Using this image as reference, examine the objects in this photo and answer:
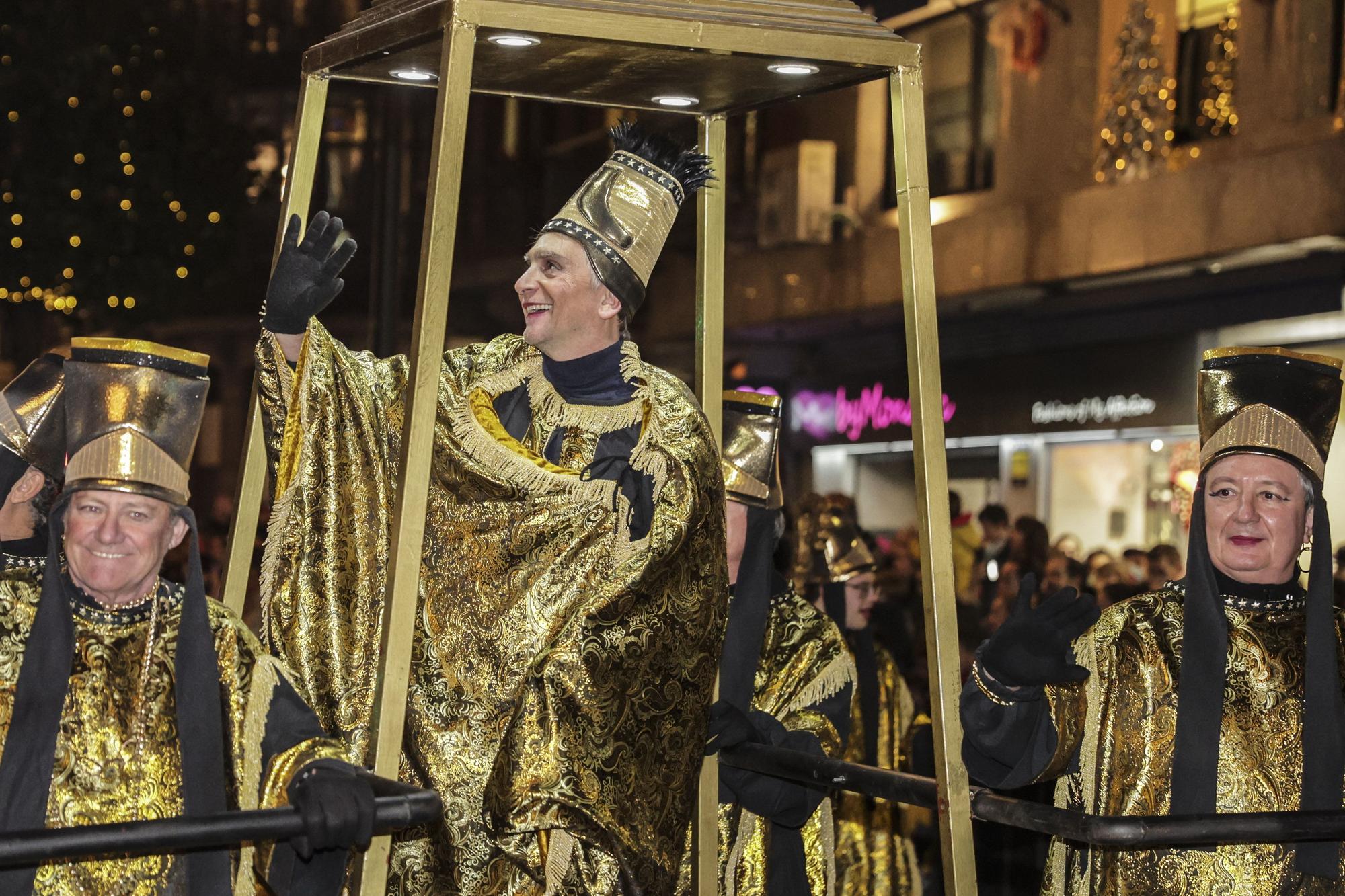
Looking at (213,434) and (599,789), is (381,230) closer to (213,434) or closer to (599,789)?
(599,789)

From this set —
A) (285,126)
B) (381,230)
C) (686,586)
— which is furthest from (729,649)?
(285,126)

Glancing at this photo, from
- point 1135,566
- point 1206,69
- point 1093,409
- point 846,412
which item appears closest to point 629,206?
point 1135,566

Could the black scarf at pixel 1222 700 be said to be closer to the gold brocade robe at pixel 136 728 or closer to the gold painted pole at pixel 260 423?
the gold brocade robe at pixel 136 728

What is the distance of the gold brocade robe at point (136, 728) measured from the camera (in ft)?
10.9

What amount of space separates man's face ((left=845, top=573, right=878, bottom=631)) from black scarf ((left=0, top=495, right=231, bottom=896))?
384 centimetres

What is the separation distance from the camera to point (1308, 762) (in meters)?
3.82

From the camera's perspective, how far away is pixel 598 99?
4.29 meters

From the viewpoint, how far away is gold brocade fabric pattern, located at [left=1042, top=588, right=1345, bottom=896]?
3.93 meters

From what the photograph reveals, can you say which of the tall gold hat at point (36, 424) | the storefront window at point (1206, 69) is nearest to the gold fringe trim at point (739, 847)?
the tall gold hat at point (36, 424)

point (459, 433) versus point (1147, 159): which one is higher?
point (1147, 159)

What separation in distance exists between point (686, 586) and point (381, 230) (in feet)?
14.5

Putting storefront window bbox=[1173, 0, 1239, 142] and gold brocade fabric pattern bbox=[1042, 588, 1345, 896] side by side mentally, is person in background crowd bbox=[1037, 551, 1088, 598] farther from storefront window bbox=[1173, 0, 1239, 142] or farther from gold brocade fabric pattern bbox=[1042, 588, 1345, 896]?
gold brocade fabric pattern bbox=[1042, 588, 1345, 896]

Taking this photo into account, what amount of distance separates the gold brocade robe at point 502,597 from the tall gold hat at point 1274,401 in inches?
45.1

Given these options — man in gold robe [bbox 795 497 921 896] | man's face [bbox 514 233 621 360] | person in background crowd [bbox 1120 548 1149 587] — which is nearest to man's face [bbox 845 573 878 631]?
man in gold robe [bbox 795 497 921 896]
